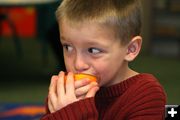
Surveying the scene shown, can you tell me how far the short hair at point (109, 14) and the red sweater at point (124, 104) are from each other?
0.12 meters

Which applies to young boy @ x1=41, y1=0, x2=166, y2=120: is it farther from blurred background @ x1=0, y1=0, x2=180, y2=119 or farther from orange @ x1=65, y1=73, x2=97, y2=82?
blurred background @ x1=0, y1=0, x2=180, y2=119

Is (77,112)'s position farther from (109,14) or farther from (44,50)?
(44,50)

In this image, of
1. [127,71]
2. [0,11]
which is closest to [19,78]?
[0,11]

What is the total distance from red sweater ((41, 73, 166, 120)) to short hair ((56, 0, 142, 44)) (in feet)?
0.38

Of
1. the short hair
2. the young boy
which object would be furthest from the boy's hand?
the short hair

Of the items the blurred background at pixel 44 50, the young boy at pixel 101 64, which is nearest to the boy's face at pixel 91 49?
the young boy at pixel 101 64

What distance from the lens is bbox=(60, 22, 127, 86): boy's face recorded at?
1061mm

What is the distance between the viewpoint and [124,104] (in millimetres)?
1109

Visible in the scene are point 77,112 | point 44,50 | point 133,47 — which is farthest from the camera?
point 44,50

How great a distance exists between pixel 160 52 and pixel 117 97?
12.7 ft

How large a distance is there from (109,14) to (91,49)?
Result: 0.09 metres

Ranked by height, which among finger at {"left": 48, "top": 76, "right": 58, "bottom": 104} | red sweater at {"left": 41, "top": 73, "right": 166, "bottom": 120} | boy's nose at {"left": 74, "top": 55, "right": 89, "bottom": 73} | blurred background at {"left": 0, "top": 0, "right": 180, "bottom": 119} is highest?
boy's nose at {"left": 74, "top": 55, "right": 89, "bottom": 73}

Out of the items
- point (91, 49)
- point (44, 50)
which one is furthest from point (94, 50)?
point (44, 50)

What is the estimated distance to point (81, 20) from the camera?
107 cm
